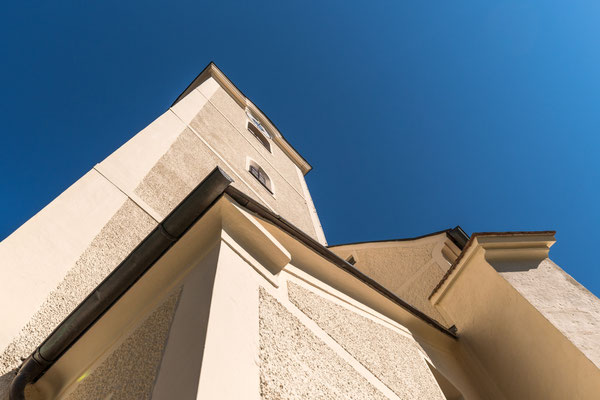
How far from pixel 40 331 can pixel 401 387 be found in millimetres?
2381

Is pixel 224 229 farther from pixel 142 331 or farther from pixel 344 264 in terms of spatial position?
pixel 344 264

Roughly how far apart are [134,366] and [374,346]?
1.55 m

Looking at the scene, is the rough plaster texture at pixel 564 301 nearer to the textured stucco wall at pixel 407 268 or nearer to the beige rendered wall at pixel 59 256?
the textured stucco wall at pixel 407 268

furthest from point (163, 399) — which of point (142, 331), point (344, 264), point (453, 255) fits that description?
point (453, 255)

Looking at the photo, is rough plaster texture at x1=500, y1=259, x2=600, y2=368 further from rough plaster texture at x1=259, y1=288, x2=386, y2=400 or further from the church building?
rough plaster texture at x1=259, y1=288, x2=386, y2=400

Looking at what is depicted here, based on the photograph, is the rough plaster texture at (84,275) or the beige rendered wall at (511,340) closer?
the rough plaster texture at (84,275)

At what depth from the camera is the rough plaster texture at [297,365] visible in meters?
1.64

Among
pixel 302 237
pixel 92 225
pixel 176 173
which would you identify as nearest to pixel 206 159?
pixel 176 173

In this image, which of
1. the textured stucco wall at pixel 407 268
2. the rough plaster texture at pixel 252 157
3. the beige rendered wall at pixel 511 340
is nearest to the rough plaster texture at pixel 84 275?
the beige rendered wall at pixel 511 340

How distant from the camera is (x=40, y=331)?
8.68 ft

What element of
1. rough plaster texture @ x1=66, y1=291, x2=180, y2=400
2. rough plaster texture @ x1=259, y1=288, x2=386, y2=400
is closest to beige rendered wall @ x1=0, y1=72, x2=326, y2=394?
rough plaster texture @ x1=66, y1=291, x2=180, y2=400

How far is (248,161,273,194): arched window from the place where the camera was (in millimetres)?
9320

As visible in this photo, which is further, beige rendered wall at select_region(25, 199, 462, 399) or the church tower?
the church tower

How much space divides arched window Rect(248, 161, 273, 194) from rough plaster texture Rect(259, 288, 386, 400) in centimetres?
707
